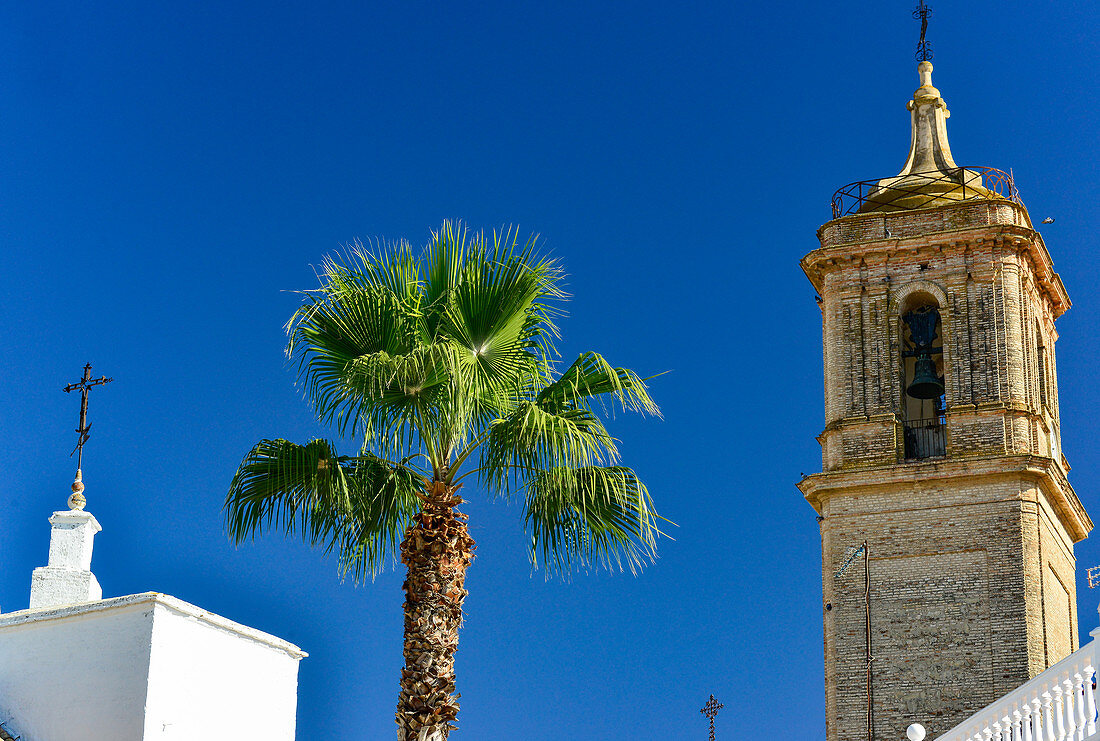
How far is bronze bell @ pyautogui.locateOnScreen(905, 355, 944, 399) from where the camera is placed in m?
35.7

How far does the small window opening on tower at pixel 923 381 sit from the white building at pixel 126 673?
62.5 feet

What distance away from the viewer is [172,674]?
19.0m

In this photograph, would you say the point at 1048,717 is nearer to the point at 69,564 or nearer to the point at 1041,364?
the point at 69,564

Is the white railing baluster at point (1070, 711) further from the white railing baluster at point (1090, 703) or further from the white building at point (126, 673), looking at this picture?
the white building at point (126, 673)

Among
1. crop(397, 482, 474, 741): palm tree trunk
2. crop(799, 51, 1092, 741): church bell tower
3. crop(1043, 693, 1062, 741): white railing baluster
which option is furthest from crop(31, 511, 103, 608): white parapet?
crop(799, 51, 1092, 741): church bell tower

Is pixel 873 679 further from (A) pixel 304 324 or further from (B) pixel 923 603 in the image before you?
(A) pixel 304 324

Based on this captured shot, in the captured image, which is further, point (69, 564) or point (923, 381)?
point (923, 381)

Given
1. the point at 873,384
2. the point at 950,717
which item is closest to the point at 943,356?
the point at 873,384

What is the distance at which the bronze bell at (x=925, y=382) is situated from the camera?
35.7 m

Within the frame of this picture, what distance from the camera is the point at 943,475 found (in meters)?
34.3

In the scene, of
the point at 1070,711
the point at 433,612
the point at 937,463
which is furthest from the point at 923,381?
the point at 433,612

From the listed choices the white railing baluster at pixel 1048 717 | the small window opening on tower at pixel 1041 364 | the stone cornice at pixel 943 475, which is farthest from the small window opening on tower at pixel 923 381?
the white railing baluster at pixel 1048 717

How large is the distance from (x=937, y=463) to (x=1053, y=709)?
17.1 m

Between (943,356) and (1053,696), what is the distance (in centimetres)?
1912
